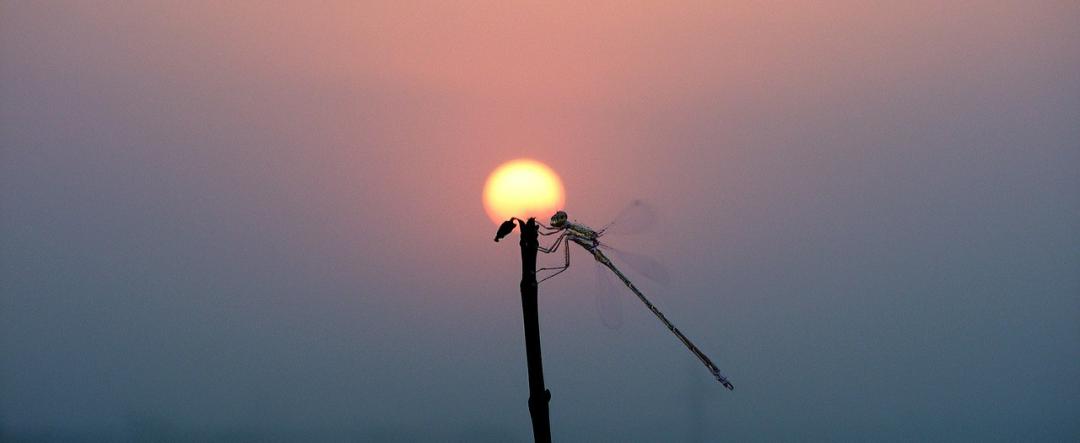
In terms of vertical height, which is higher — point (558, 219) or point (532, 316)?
point (558, 219)

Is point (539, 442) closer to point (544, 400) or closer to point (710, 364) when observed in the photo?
point (544, 400)

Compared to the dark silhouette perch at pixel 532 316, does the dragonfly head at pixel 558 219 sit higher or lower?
higher

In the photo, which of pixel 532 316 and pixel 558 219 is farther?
pixel 558 219

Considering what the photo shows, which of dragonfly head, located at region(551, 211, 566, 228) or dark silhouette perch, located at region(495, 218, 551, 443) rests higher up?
dragonfly head, located at region(551, 211, 566, 228)

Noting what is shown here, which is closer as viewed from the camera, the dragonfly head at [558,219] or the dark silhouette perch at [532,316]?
the dark silhouette perch at [532,316]

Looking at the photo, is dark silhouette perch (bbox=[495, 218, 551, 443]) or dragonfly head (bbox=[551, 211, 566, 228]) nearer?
dark silhouette perch (bbox=[495, 218, 551, 443])
